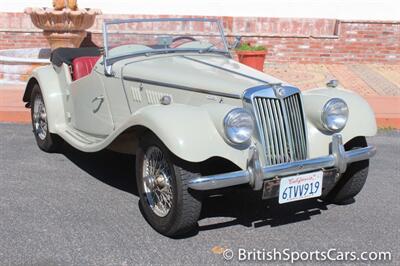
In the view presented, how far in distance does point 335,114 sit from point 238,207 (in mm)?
1066


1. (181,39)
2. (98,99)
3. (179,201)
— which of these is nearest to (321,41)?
(181,39)

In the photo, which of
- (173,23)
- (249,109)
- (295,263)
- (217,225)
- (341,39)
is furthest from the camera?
(341,39)

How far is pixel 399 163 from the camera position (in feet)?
19.3

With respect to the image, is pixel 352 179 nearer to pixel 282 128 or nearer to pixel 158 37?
pixel 282 128

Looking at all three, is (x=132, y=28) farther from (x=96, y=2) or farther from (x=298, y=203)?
(x=96, y=2)

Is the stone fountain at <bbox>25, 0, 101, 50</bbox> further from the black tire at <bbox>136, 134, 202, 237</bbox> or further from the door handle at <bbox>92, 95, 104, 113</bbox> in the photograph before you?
the black tire at <bbox>136, 134, 202, 237</bbox>

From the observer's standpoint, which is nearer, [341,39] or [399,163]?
[399,163]

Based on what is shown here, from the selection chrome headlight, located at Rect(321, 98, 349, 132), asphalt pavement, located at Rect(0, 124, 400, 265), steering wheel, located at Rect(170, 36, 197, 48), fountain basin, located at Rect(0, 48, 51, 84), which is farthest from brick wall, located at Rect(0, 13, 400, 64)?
chrome headlight, located at Rect(321, 98, 349, 132)

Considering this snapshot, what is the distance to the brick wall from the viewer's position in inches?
467

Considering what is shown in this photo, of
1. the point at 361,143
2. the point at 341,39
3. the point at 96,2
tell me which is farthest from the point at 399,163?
the point at 96,2

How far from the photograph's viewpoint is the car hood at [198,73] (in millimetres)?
4102

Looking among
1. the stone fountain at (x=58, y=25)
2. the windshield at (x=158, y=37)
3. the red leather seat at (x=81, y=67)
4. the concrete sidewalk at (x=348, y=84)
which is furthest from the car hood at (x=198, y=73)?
the stone fountain at (x=58, y=25)

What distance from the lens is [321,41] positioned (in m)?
11.9

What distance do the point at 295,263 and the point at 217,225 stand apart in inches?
30.4
